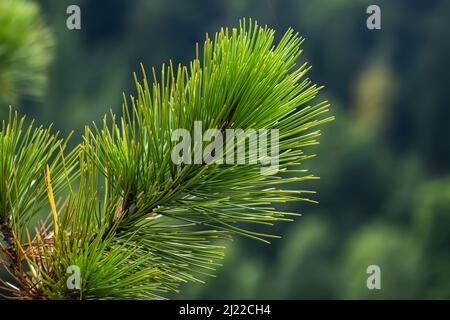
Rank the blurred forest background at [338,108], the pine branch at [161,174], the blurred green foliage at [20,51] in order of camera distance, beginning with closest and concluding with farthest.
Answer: the pine branch at [161,174] < the blurred green foliage at [20,51] < the blurred forest background at [338,108]

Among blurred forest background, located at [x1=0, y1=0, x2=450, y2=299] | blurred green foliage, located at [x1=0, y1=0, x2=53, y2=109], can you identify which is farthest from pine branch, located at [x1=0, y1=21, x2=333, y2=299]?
blurred forest background, located at [x1=0, y1=0, x2=450, y2=299]

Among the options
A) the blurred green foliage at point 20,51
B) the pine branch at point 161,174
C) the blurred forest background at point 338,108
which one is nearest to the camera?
the pine branch at point 161,174

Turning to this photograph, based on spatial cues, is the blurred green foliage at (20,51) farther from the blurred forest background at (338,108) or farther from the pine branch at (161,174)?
the blurred forest background at (338,108)

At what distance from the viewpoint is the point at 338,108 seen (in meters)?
20.5

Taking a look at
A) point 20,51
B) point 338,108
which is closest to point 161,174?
point 20,51

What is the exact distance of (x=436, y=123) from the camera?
64.1 feet

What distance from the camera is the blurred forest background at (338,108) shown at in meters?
17.2

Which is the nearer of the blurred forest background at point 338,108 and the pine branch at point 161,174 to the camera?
the pine branch at point 161,174

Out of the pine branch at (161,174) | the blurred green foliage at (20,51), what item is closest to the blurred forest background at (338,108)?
the blurred green foliage at (20,51)

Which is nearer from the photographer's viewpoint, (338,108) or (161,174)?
(161,174)

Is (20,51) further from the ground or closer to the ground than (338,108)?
closer to the ground

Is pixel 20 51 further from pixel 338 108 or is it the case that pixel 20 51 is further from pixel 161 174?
pixel 338 108
